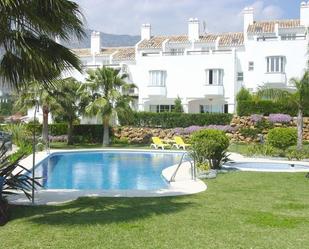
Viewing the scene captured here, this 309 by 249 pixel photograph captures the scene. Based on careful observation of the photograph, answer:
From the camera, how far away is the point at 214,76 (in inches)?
1686

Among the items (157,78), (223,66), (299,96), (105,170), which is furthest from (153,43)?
(105,170)

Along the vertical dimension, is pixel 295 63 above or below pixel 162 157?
above

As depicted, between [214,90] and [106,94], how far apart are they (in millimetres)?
12640

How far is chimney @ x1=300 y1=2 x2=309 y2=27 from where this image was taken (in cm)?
4544

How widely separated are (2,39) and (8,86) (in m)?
1.09

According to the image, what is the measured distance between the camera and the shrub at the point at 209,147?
1795 centimetres

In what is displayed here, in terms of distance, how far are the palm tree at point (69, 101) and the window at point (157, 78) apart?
38.0ft

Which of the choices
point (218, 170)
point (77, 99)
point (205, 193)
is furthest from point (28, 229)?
point (77, 99)

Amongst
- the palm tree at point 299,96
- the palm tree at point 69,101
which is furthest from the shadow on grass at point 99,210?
the palm tree at point 69,101

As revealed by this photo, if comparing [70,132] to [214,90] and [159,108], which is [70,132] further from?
[214,90]

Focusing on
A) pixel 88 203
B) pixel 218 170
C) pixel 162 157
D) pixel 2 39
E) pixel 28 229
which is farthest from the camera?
pixel 162 157

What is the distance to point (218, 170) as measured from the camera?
18.4 meters

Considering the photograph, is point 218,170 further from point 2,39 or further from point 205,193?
point 2,39

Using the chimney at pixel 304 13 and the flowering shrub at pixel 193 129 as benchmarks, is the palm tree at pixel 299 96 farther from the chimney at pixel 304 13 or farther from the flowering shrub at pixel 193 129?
the chimney at pixel 304 13
